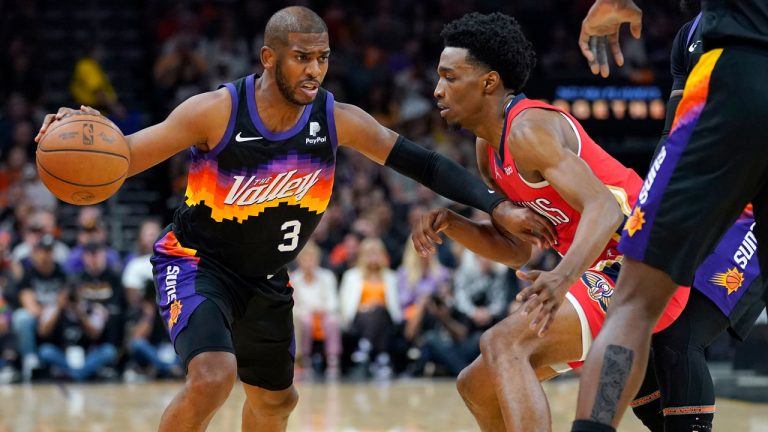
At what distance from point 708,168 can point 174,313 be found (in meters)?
2.51

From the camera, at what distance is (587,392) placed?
10.7ft

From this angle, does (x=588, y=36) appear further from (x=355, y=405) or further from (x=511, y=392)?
(x=355, y=405)

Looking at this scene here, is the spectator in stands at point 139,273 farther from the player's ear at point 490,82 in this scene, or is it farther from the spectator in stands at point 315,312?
the player's ear at point 490,82

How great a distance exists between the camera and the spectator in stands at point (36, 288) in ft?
36.6

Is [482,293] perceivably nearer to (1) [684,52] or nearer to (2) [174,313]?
(1) [684,52]

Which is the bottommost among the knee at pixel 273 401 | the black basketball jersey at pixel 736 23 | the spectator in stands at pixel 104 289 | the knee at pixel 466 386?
the spectator in stands at pixel 104 289

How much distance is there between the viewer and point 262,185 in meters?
4.97

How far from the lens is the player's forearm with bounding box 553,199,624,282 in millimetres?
3975

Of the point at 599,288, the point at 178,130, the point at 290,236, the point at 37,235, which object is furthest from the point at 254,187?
the point at 37,235

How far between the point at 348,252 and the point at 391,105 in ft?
11.7

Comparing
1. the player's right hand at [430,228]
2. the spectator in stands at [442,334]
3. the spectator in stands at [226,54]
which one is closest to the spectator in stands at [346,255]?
the spectator in stands at [442,334]

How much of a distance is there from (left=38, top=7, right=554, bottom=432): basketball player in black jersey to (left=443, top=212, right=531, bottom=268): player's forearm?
11cm

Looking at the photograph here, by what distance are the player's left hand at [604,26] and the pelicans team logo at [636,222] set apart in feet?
4.50

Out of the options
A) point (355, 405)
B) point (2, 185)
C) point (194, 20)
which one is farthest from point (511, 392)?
point (194, 20)
